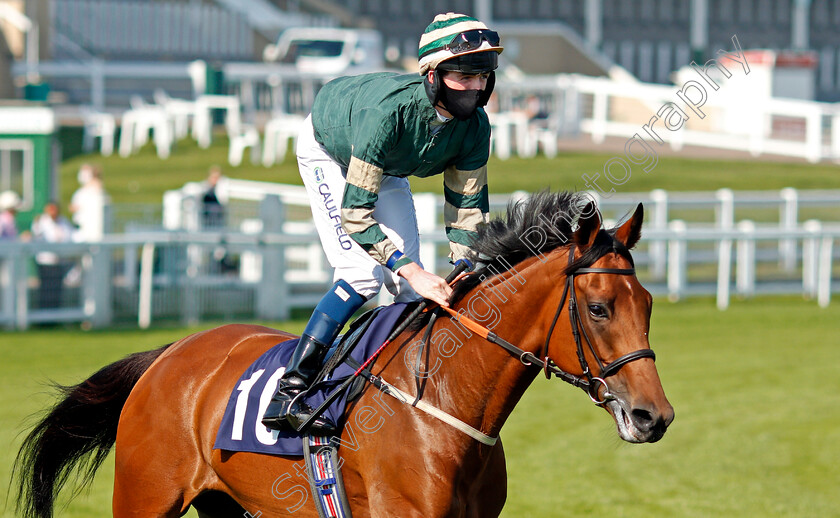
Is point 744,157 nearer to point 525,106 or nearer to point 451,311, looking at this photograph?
point 525,106

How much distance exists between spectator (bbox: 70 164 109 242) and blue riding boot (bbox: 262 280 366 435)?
24.4 ft

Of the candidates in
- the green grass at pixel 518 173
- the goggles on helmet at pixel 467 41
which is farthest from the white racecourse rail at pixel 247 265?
the goggles on helmet at pixel 467 41

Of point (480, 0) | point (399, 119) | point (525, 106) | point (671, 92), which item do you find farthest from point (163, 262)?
point (480, 0)

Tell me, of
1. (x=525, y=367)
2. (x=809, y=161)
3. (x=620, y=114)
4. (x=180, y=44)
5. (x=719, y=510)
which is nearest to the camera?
(x=525, y=367)

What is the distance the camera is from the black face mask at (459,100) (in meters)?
3.13

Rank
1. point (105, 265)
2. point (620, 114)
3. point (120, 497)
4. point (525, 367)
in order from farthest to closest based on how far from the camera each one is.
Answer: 1. point (620, 114)
2. point (105, 265)
3. point (120, 497)
4. point (525, 367)

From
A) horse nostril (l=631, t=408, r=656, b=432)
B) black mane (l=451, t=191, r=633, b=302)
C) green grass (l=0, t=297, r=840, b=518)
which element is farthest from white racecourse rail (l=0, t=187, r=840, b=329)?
horse nostril (l=631, t=408, r=656, b=432)

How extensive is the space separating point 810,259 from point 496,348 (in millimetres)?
10385

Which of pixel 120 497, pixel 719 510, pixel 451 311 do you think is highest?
pixel 451 311

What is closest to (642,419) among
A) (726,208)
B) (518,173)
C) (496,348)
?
(496,348)

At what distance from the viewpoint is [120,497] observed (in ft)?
12.2

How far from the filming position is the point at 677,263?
1204 cm

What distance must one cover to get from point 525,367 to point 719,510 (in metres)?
2.65

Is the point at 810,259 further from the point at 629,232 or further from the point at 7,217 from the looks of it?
the point at 629,232
